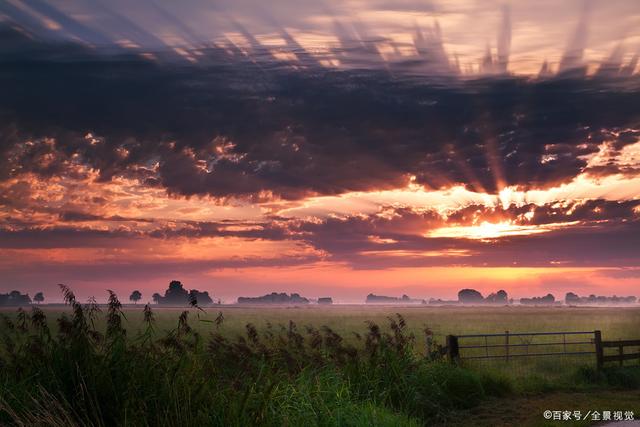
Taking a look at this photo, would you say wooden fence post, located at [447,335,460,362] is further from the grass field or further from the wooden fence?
the grass field

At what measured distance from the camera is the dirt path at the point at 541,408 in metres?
13.5

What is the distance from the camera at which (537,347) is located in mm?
32562

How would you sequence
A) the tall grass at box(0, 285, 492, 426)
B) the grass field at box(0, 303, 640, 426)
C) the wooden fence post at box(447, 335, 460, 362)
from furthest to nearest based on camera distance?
the wooden fence post at box(447, 335, 460, 362) < the grass field at box(0, 303, 640, 426) < the tall grass at box(0, 285, 492, 426)

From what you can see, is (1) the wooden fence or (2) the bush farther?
(1) the wooden fence

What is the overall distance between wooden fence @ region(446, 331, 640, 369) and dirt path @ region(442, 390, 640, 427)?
2658 millimetres

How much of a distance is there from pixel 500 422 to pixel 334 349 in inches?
162

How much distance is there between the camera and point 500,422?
45.1 feet

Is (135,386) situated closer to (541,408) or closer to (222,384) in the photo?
(222,384)

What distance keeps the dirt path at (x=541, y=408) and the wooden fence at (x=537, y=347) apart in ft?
8.72

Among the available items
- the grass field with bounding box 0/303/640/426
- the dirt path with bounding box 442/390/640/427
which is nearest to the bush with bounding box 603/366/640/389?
the dirt path with bounding box 442/390/640/427

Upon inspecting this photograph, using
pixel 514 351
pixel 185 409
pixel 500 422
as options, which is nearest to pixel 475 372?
pixel 500 422

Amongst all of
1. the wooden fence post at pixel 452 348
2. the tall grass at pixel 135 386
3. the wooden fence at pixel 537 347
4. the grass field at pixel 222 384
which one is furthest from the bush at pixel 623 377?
the tall grass at pixel 135 386

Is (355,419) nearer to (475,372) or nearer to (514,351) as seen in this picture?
(475,372)

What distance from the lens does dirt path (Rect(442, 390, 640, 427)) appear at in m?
13.5
